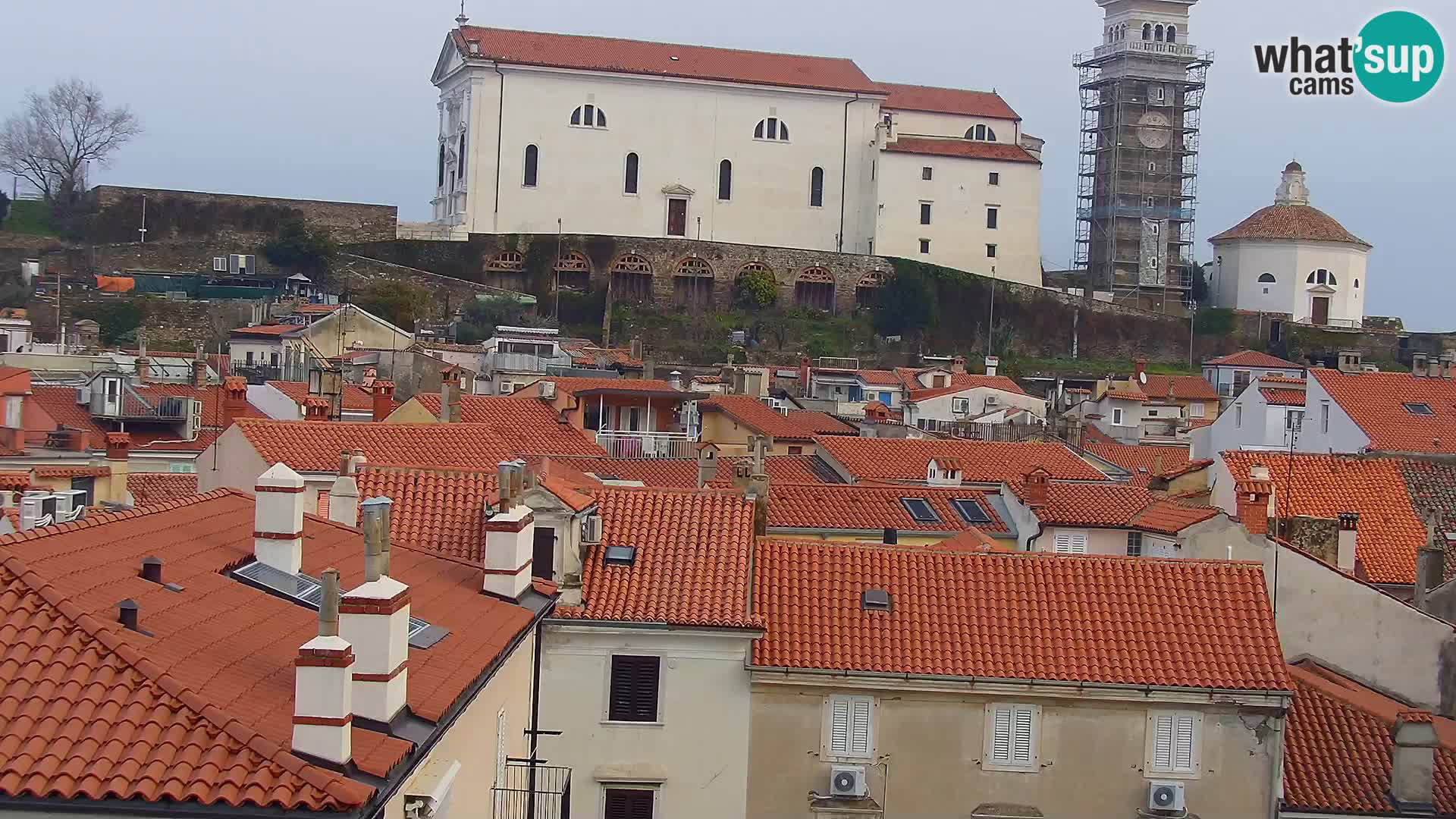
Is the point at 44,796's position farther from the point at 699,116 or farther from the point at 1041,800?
the point at 699,116

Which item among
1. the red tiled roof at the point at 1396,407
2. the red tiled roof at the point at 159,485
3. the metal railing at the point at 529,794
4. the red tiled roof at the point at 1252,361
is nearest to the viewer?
the metal railing at the point at 529,794

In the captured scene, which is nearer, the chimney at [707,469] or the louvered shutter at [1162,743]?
the louvered shutter at [1162,743]

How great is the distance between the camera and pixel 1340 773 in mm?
16859

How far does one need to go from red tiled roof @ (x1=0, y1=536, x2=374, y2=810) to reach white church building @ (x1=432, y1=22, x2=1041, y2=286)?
7660cm

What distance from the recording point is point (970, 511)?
1105 inches

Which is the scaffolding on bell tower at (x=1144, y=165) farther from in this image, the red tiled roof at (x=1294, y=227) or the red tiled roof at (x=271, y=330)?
the red tiled roof at (x=271, y=330)

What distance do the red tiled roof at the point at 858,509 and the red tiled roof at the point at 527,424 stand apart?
3.84 m

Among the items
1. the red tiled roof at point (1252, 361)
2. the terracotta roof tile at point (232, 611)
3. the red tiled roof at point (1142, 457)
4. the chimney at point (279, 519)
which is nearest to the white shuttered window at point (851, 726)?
the terracotta roof tile at point (232, 611)

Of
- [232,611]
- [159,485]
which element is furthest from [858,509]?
[232,611]

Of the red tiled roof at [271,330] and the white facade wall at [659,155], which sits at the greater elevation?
the white facade wall at [659,155]

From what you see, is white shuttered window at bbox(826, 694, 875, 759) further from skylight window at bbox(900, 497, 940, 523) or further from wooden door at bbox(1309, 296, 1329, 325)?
wooden door at bbox(1309, 296, 1329, 325)

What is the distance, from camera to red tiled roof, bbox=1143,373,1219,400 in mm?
67000

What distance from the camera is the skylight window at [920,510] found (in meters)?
26.9

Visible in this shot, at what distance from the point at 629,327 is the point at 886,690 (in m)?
64.3
